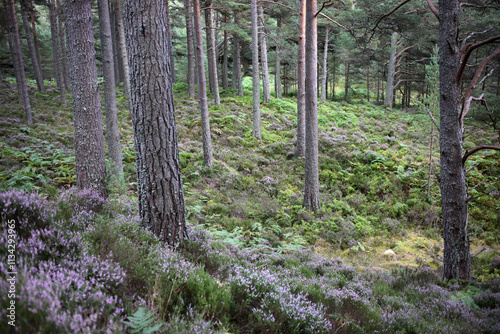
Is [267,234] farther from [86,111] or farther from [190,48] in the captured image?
[190,48]

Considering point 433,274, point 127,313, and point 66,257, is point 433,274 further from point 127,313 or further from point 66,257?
point 66,257

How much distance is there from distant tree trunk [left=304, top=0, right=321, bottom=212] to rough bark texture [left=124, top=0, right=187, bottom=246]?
20.5 ft

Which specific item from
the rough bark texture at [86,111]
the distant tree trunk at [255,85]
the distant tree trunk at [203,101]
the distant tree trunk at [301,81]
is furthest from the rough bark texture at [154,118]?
the distant tree trunk at [255,85]

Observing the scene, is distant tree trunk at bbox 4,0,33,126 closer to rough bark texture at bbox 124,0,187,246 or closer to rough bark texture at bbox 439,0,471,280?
rough bark texture at bbox 124,0,187,246

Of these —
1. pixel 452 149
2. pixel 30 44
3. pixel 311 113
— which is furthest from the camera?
pixel 30 44

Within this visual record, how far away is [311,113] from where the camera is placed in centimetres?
915

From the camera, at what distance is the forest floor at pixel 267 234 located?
260cm

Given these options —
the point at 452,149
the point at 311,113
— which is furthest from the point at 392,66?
the point at 452,149

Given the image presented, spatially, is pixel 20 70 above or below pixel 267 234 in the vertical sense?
above

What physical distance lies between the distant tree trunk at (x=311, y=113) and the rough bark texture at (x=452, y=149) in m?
4.28

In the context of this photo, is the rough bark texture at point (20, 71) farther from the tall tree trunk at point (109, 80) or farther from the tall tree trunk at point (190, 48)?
the tall tree trunk at point (190, 48)

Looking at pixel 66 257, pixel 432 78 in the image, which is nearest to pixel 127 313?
pixel 66 257

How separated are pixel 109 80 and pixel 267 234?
734cm

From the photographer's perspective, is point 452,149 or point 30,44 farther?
point 30,44
